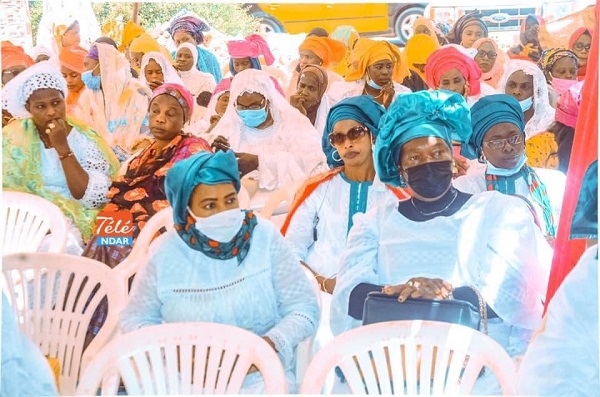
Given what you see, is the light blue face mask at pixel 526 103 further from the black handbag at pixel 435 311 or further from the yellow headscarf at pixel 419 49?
the black handbag at pixel 435 311

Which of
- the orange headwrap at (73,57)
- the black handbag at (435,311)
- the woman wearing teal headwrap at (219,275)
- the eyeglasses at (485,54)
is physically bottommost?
the black handbag at (435,311)

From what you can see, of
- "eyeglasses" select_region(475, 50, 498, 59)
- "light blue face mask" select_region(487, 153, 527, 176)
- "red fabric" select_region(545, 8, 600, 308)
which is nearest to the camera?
"red fabric" select_region(545, 8, 600, 308)

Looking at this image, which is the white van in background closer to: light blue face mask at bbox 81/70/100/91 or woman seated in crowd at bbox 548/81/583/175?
woman seated in crowd at bbox 548/81/583/175

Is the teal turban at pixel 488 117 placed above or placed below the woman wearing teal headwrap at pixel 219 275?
above

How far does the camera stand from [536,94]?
2.88 metres

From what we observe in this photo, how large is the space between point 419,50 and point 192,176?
94cm

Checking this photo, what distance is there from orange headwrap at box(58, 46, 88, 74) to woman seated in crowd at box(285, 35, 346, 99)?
29.6 inches

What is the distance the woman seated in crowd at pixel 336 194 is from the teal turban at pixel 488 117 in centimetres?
32

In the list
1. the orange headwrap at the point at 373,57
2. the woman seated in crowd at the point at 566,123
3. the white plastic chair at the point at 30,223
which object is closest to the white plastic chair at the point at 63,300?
the white plastic chair at the point at 30,223

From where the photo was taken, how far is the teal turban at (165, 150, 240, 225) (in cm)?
269

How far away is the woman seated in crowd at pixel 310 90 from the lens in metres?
2.91

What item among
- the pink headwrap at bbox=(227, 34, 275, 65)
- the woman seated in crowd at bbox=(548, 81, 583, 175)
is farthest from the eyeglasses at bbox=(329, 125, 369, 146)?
the woman seated in crowd at bbox=(548, 81, 583, 175)

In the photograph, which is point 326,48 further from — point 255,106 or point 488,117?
point 488,117

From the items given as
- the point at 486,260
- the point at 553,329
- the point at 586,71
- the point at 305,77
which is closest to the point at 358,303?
the point at 486,260
